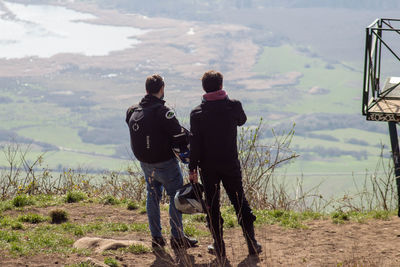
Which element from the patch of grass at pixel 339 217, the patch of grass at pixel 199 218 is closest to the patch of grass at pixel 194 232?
the patch of grass at pixel 199 218

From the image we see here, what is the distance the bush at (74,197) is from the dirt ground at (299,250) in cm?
124

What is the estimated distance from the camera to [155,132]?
19.9ft

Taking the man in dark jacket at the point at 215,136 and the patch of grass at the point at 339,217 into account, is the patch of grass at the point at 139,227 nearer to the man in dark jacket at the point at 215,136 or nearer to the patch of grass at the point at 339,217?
A: the man in dark jacket at the point at 215,136

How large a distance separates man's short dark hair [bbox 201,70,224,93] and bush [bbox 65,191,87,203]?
4.56 metres

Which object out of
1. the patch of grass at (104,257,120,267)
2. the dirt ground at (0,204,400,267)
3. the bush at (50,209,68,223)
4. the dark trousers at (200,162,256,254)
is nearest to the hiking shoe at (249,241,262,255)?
the dirt ground at (0,204,400,267)

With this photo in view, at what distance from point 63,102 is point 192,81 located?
134 ft

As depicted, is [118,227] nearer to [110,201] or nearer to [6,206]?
[110,201]

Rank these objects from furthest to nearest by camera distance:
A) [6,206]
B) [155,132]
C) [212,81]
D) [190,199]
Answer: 1. [6,206]
2. [155,132]
3. [190,199]
4. [212,81]

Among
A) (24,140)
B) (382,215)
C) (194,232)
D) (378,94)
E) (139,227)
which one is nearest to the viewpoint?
(194,232)

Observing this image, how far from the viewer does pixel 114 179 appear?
11.8 metres

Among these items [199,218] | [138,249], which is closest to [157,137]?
[138,249]

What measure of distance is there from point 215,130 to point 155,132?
71 cm

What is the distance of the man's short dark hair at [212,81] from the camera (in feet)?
18.7

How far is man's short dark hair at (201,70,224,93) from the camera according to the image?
18.7ft
